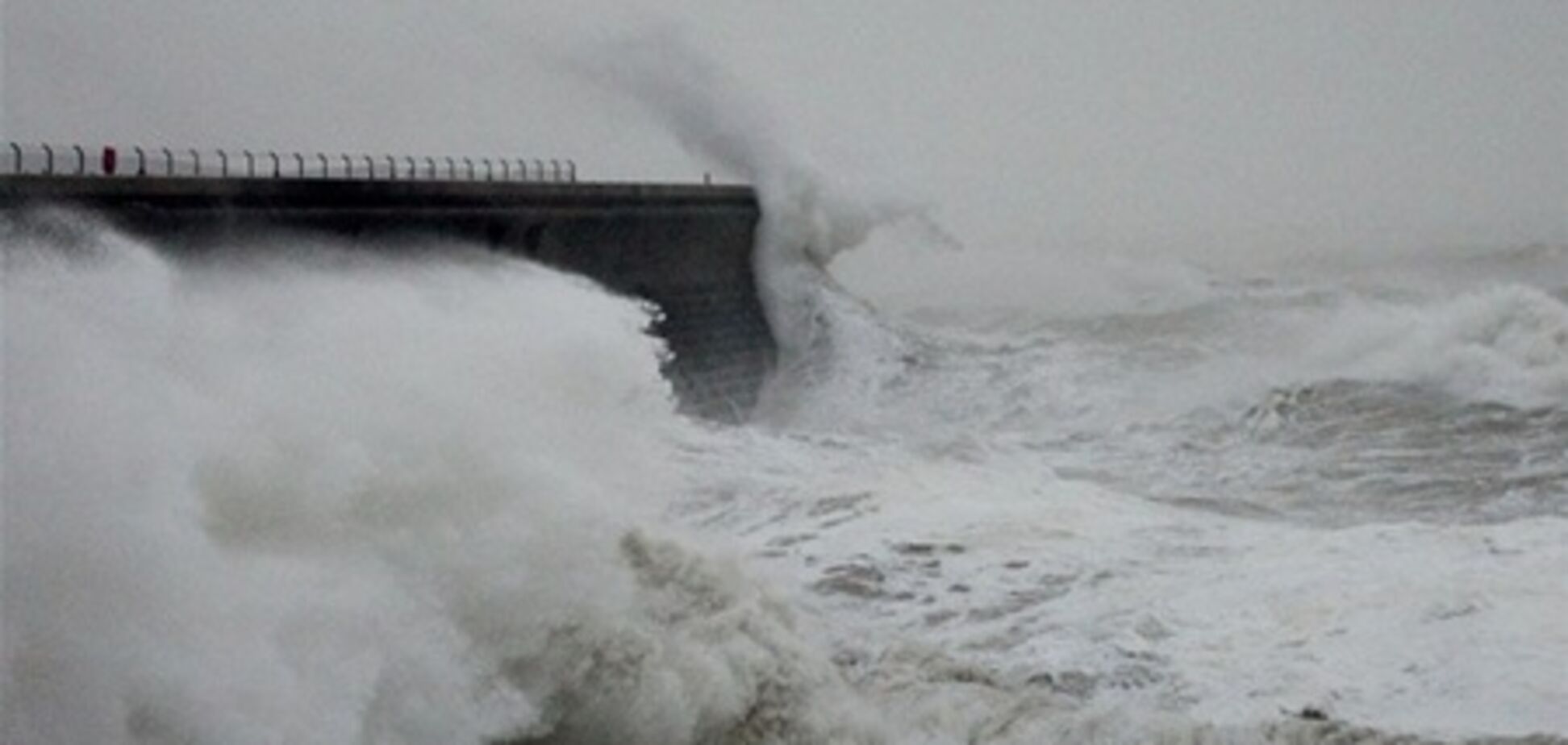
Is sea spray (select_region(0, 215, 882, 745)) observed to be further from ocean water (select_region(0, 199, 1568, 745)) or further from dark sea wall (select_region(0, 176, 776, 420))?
dark sea wall (select_region(0, 176, 776, 420))

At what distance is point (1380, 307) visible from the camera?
21.6 meters

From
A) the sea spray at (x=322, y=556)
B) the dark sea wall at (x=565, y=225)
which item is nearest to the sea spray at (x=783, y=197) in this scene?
the dark sea wall at (x=565, y=225)

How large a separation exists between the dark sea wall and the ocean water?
1.27 ft

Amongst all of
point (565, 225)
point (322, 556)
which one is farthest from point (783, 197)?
point (322, 556)

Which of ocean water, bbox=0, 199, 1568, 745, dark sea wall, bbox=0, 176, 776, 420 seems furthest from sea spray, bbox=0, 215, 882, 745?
dark sea wall, bbox=0, 176, 776, 420

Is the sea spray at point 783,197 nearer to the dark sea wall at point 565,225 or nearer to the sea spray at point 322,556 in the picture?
the dark sea wall at point 565,225

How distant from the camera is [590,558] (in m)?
8.20

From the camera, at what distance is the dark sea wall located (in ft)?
39.7

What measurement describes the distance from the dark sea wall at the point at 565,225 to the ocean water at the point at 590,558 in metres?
0.39

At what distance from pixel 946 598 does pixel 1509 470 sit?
19.1ft

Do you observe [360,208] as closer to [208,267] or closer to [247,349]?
[208,267]

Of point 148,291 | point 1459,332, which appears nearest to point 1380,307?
point 1459,332

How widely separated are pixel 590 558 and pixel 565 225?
9.16 meters

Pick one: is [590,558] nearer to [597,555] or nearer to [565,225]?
[597,555]
